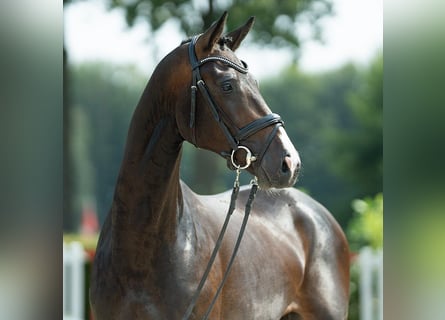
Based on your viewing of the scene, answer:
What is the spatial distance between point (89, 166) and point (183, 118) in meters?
8.23

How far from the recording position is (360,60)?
40.2 feet

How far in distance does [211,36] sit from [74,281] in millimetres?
5483

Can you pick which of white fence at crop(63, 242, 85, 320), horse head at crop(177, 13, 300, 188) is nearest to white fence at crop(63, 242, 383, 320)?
white fence at crop(63, 242, 85, 320)

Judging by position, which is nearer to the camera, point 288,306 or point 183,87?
point 183,87

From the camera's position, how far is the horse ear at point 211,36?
2.73 metres

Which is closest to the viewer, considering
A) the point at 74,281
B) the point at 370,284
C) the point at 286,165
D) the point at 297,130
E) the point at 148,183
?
Result: the point at 286,165

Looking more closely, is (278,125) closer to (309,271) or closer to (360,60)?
(309,271)

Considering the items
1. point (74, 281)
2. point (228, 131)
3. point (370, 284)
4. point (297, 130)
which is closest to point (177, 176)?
point (228, 131)

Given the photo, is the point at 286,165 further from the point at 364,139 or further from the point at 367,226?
the point at 364,139

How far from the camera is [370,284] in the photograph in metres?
8.22

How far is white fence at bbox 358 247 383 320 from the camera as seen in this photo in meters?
8.18

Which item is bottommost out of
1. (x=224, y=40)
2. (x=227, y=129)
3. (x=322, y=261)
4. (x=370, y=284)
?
(x=370, y=284)

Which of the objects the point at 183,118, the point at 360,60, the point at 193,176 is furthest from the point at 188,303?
the point at 360,60

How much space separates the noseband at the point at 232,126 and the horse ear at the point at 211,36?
49 mm
